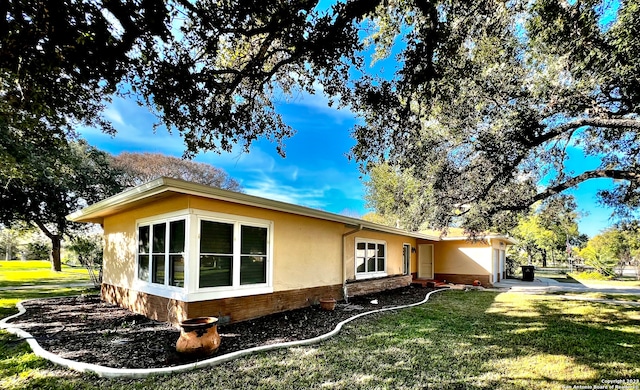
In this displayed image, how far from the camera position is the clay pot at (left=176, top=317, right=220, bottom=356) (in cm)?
456

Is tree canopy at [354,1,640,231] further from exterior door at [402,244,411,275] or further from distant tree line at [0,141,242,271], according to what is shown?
distant tree line at [0,141,242,271]

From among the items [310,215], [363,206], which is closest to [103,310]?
[310,215]

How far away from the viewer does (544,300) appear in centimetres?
1077

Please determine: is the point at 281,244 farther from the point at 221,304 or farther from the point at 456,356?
the point at 456,356

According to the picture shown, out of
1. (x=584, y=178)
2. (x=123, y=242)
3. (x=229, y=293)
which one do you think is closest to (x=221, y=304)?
(x=229, y=293)

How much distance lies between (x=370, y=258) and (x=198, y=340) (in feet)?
27.3

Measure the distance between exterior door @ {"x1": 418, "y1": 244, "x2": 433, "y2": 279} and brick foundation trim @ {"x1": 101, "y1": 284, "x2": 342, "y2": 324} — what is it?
9640 mm

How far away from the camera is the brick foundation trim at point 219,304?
605 cm

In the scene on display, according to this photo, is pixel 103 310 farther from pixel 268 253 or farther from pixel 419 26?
pixel 419 26

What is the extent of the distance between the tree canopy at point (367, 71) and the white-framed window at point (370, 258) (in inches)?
173

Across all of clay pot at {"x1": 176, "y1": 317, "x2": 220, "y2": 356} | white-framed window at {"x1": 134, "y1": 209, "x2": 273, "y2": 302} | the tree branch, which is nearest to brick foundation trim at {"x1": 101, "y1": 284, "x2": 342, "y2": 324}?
white-framed window at {"x1": 134, "y1": 209, "x2": 273, "y2": 302}

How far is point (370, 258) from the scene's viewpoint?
12.0m

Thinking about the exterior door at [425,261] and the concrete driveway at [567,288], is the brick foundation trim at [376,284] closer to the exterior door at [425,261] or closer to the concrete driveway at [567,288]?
the exterior door at [425,261]

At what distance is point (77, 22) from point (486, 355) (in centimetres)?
751
